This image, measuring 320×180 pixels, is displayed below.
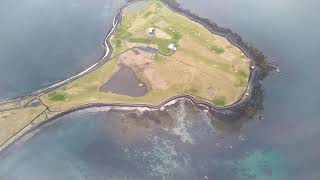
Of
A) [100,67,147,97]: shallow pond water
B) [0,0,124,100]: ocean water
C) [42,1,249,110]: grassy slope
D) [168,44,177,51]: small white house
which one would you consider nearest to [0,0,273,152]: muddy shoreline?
[42,1,249,110]: grassy slope

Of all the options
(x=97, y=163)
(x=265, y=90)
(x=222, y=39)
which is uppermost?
(x=222, y=39)

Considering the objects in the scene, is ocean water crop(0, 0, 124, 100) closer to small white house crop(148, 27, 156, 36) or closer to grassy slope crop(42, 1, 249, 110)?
grassy slope crop(42, 1, 249, 110)

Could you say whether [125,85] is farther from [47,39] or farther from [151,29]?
[47,39]

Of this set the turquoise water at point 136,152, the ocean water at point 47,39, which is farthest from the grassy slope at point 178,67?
the ocean water at point 47,39

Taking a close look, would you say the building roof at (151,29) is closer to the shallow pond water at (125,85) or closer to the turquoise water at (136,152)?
the shallow pond water at (125,85)

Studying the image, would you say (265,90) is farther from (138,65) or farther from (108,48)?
(108,48)

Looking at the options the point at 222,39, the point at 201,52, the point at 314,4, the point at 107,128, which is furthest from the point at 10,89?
the point at 314,4
